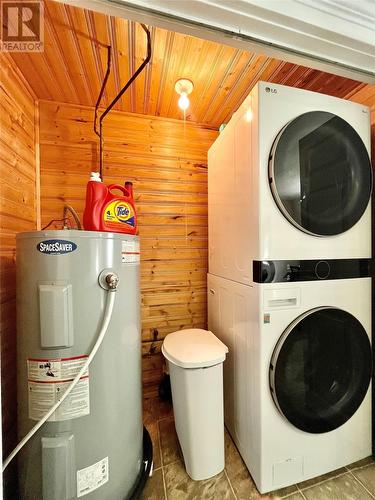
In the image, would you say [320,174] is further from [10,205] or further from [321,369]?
[10,205]

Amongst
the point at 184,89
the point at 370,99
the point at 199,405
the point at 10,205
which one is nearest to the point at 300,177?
the point at 370,99

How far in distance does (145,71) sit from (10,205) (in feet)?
3.64

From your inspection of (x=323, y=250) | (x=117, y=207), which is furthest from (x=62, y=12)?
(x=323, y=250)

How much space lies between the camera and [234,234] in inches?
49.0

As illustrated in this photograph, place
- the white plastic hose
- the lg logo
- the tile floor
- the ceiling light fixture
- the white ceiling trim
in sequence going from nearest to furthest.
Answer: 1. the white ceiling trim
2. the white plastic hose
3. the lg logo
4. the tile floor
5. the ceiling light fixture

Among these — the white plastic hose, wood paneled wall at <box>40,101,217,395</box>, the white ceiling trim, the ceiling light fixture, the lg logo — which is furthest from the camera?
wood paneled wall at <box>40,101,217,395</box>

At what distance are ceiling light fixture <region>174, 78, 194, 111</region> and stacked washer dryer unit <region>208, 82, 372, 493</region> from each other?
0.55m

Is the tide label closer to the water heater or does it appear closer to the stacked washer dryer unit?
the water heater

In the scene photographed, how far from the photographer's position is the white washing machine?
991 millimetres

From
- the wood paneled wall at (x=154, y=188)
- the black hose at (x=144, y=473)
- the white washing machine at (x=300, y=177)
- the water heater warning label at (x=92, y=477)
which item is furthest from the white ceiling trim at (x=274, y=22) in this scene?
the black hose at (x=144, y=473)

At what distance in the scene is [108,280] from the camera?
905mm

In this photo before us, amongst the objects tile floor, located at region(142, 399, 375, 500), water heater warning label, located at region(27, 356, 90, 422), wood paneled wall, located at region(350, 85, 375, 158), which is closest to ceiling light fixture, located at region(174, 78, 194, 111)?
wood paneled wall, located at region(350, 85, 375, 158)

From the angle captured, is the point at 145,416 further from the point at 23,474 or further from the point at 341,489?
the point at 341,489

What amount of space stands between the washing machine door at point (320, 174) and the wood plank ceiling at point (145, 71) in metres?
0.57
